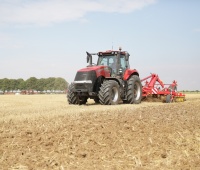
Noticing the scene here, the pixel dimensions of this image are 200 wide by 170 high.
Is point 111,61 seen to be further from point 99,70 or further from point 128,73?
point 99,70

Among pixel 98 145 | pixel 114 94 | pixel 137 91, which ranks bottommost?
pixel 98 145

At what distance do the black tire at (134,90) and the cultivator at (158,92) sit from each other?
1.00m

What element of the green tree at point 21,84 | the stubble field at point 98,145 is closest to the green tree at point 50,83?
the green tree at point 21,84

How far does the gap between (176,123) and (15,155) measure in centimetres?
456

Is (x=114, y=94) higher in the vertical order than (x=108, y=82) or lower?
lower

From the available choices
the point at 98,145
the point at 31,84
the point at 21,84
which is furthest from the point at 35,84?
the point at 98,145

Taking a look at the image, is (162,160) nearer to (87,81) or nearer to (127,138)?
(127,138)

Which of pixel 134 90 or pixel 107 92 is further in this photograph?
pixel 134 90

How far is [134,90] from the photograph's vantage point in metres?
16.9

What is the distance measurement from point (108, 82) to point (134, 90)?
8.79ft

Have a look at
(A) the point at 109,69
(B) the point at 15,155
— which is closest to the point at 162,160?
(B) the point at 15,155

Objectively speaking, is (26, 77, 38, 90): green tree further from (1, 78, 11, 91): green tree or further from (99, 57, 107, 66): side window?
(99, 57, 107, 66): side window

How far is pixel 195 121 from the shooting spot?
8.90 m

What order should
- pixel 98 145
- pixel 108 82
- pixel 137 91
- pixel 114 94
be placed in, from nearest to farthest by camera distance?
pixel 98 145 → pixel 108 82 → pixel 114 94 → pixel 137 91
